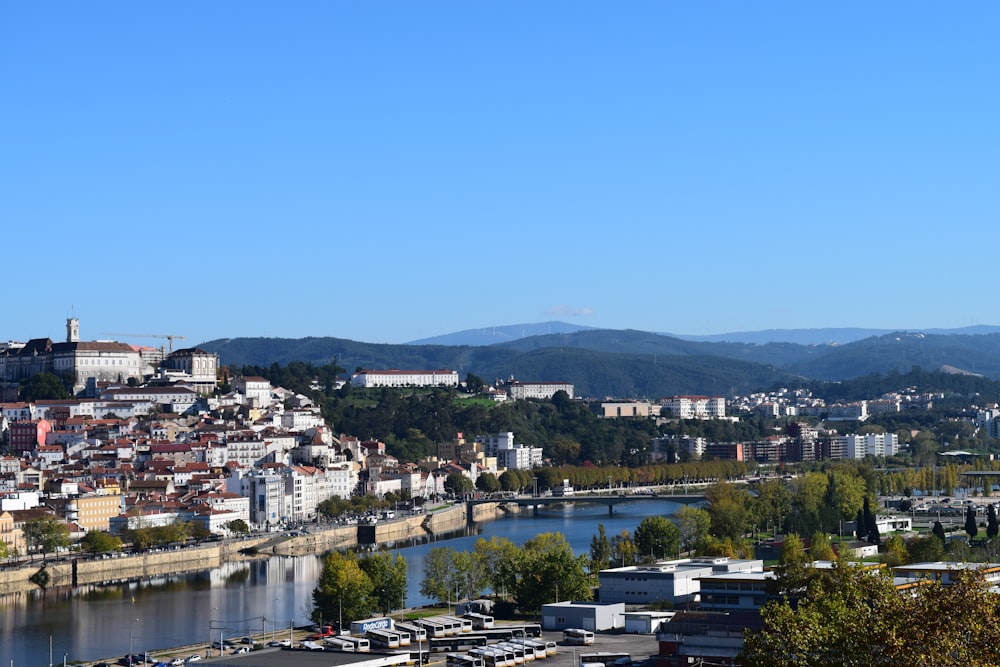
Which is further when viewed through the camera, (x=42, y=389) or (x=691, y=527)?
(x=42, y=389)

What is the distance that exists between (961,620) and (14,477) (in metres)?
30.3

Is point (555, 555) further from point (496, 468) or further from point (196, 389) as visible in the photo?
point (496, 468)

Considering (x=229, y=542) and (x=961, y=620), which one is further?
(x=229, y=542)

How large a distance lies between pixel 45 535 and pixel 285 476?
10.5 m

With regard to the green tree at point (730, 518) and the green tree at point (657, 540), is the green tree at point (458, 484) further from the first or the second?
the green tree at point (657, 540)

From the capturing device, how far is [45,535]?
3008 centimetres

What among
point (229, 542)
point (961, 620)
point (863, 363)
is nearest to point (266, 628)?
point (229, 542)

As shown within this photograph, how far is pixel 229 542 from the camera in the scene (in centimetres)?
3350

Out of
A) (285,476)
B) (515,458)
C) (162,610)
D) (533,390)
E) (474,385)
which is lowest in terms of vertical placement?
(162,610)

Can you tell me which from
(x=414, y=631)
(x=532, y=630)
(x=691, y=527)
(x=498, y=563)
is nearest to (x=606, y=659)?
(x=532, y=630)

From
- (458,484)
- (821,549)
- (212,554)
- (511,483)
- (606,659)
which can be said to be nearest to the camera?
(606,659)

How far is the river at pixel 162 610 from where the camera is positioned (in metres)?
20.6

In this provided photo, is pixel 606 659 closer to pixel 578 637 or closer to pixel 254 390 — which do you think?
pixel 578 637

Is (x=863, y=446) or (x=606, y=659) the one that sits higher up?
(x=863, y=446)
